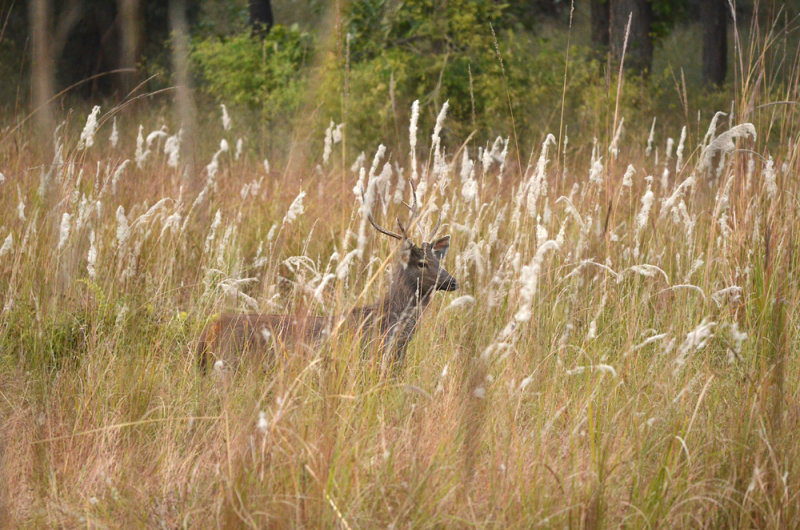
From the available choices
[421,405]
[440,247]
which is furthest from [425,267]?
[421,405]

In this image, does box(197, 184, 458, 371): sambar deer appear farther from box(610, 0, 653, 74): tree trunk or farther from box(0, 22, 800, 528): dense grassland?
Answer: box(610, 0, 653, 74): tree trunk

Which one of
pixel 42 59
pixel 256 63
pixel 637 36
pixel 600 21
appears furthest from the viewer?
pixel 600 21

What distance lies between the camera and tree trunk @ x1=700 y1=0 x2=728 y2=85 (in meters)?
16.9

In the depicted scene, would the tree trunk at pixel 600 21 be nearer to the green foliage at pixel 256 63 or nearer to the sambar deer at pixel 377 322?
the green foliage at pixel 256 63

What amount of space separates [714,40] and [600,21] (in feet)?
9.15

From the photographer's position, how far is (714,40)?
56.5 ft

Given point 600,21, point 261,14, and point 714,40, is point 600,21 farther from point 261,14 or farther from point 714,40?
point 261,14

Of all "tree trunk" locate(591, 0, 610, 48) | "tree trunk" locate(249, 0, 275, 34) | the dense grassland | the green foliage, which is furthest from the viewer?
"tree trunk" locate(591, 0, 610, 48)

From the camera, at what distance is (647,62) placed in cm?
1433

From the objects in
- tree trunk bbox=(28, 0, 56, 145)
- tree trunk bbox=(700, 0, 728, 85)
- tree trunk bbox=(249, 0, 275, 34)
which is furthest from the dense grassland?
tree trunk bbox=(700, 0, 728, 85)

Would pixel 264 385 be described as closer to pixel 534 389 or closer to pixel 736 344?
pixel 534 389

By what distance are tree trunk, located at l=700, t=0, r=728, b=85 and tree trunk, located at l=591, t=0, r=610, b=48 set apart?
2339mm

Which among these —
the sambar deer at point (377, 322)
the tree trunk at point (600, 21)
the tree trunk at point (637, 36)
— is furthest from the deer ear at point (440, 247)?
the tree trunk at point (600, 21)

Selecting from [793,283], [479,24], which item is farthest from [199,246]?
[479,24]
